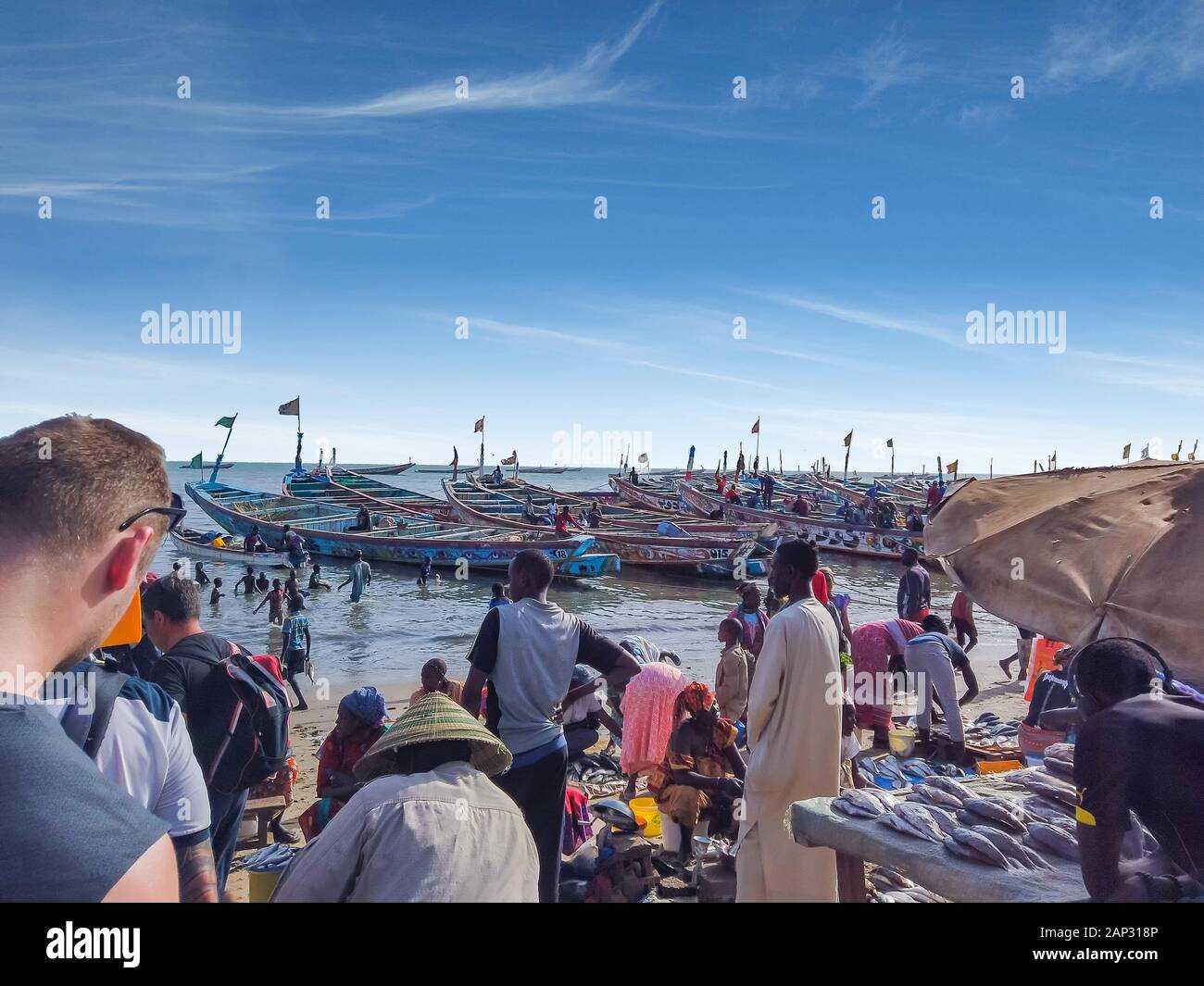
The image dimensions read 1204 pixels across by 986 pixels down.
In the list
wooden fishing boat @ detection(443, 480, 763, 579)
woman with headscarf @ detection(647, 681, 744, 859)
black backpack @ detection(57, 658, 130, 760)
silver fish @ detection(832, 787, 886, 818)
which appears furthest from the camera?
wooden fishing boat @ detection(443, 480, 763, 579)

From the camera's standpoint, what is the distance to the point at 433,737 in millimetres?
2119

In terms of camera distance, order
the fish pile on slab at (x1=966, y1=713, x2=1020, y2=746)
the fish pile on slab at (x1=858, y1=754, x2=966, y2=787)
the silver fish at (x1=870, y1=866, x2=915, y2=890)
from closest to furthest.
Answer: the silver fish at (x1=870, y1=866, x2=915, y2=890) → the fish pile on slab at (x1=858, y1=754, x2=966, y2=787) → the fish pile on slab at (x1=966, y1=713, x2=1020, y2=746)

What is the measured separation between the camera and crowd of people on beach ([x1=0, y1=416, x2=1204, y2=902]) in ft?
4.16

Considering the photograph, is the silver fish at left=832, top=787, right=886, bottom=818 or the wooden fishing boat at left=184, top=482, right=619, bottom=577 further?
the wooden fishing boat at left=184, top=482, right=619, bottom=577

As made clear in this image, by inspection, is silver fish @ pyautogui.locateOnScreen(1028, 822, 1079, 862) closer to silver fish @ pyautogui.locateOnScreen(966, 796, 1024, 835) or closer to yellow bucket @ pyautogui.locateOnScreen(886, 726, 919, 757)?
silver fish @ pyautogui.locateOnScreen(966, 796, 1024, 835)

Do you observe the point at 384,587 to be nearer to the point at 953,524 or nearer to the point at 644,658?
the point at 644,658

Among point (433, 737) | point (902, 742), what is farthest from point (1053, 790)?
point (902, 742)

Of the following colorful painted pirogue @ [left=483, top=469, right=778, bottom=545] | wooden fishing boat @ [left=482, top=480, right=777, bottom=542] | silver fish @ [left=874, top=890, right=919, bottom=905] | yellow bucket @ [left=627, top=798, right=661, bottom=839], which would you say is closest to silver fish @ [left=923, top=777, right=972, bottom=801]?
silver fish @ [left=874, top=890, right=919, bottom=905]

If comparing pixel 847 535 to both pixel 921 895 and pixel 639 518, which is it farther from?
pixel 921 895

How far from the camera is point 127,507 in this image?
1538 mm

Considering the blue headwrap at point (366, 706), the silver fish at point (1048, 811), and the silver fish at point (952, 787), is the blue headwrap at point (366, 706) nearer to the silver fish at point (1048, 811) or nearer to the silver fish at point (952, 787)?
the silver fish at point (952, 787)

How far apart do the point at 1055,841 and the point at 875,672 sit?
499 centimetres
